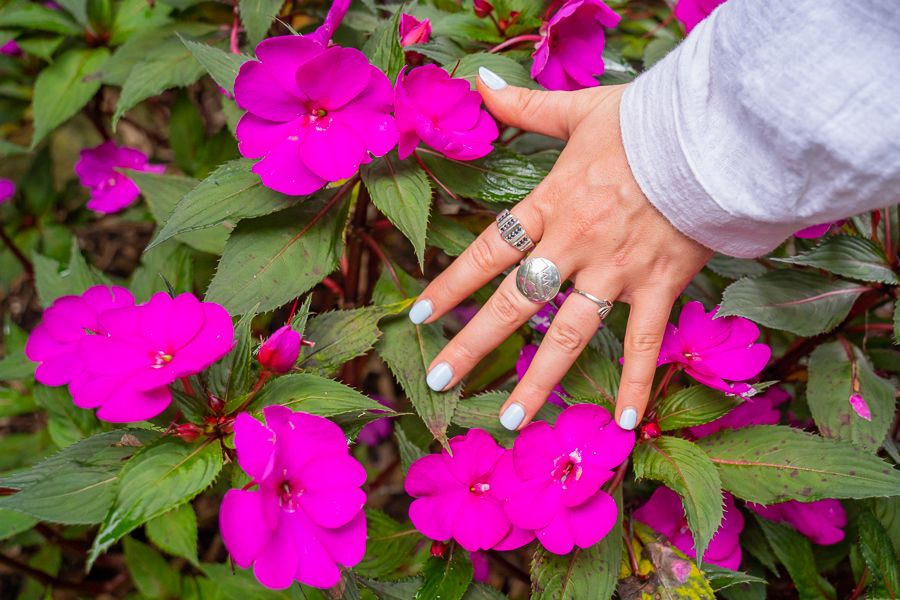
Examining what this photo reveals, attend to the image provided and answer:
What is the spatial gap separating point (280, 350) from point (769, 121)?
2.44 ft

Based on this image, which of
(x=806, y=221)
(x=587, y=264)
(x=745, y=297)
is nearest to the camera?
(x=806, y=221)

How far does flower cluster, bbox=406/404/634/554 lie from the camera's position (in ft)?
3.75

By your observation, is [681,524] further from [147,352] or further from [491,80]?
[147,352]

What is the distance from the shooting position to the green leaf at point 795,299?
1.32 meters

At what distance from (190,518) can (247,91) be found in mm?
873

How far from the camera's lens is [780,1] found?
975mm

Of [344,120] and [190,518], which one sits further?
[190,518]

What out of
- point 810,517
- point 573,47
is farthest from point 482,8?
point 810,517

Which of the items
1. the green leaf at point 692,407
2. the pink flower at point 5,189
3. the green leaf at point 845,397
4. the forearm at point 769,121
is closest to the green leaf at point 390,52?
the forearm at point 769,121

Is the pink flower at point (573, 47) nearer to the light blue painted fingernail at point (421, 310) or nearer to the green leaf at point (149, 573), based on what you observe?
the light blue painted fingernail at point (421, 310)

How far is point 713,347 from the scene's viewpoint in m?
1.22

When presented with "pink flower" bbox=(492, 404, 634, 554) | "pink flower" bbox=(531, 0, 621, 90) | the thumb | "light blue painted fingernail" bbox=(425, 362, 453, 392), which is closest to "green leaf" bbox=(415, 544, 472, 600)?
"pink flower" bbox=(492, 404, 634, 554)

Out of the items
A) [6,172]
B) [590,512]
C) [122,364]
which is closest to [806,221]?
[590,512]

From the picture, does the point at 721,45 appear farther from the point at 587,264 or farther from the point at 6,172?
the point at 6,172
